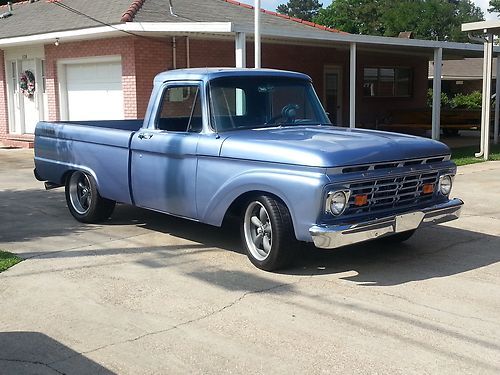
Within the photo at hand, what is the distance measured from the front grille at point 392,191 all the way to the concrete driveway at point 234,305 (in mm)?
663

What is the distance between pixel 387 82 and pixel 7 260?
60.3ft

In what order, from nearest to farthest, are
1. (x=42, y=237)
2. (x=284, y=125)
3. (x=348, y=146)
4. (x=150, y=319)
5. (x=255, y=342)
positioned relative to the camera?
1. (x=255, y=342)
2. (x=150, y=319)
3. (x=348, y=146)
4. (x=284, y=125)
5. (x=42, y=237)

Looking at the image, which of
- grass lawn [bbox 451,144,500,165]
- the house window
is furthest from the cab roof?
the house window

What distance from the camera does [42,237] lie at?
792cm

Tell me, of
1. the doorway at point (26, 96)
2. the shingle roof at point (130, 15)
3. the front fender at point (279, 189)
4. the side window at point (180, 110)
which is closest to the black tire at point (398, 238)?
the front fender at point (279, 189)

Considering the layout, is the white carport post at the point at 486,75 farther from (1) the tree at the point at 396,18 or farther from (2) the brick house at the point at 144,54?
(1) the tree at the point at 396,18

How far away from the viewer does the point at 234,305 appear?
5426 mm

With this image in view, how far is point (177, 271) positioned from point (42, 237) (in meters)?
2.32

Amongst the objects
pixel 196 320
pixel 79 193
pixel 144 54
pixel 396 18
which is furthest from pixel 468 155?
pixel 396 18

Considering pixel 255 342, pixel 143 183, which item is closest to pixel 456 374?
pixel 255 342

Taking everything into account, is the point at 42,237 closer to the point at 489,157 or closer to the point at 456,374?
the point at 456,374

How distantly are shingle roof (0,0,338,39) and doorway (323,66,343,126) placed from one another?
2226 millimetres

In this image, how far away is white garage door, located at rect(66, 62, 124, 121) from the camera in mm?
16219

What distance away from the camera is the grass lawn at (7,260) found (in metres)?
6.58
